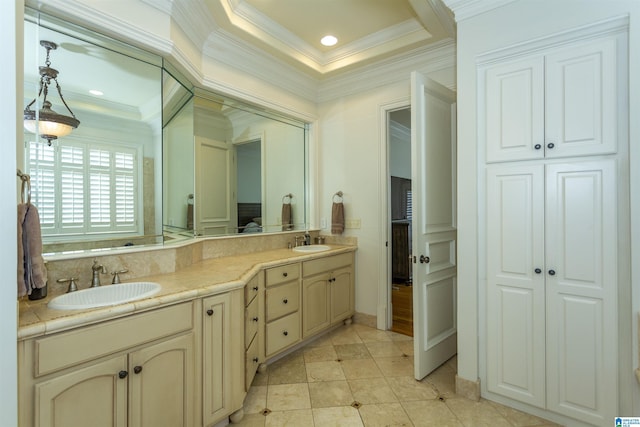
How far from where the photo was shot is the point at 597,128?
5.32 feet

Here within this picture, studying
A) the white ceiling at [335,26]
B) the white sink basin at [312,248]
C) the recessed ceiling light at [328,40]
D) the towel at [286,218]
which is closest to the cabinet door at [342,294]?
the white sink basin at [312,248]

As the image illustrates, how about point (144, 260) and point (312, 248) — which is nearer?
point (144, 260)

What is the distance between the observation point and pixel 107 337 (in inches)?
50.5

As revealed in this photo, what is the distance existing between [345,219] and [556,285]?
6.69 ft

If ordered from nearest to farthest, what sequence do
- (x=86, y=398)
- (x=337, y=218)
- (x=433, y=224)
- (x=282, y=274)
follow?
1. (x=86, y=398)
2. (x=433, y=224)
3. (x=282, y=274)
4. (x=337, y=218)

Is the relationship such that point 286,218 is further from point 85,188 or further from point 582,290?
point 582,290

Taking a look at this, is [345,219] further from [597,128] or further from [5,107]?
Result: [5,107]

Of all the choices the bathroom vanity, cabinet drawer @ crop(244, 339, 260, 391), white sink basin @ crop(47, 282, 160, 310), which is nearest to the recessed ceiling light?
the bathroom vanity

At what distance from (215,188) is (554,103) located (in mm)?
2555

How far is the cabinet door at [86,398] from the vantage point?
1141mm

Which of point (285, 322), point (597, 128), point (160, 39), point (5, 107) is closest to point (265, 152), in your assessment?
point (160, 39)

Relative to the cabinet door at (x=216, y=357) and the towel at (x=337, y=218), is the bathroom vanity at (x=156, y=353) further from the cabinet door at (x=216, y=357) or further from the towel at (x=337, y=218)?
the towel at (x=337, y=218)

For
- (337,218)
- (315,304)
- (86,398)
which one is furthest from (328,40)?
(86,398)

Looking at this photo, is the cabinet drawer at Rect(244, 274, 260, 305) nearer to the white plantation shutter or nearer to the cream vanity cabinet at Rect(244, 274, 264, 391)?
the cream vanity cabinet at Rect(244, 274, 264, 391)
